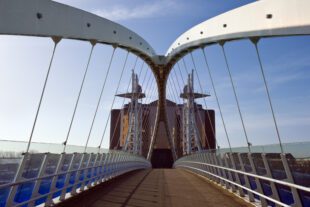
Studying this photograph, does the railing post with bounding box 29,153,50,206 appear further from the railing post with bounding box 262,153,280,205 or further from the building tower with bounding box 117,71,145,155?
the building tower with bounding box 117,71,145,155

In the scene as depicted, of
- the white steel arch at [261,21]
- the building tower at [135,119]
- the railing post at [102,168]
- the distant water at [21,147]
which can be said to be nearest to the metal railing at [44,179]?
the distant water at [21,147]

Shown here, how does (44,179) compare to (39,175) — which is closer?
(39,175)

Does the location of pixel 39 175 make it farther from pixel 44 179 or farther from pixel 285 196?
pixel 285 196

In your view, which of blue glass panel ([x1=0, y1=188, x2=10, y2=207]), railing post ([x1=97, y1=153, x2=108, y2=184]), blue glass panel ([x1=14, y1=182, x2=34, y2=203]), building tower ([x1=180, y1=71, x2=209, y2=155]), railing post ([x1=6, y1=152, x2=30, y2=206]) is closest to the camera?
blue glass panel ([x1=0, y1=188, x2=10, y2=207])

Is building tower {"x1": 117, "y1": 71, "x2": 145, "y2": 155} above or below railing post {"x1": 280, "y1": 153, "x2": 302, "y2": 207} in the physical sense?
above

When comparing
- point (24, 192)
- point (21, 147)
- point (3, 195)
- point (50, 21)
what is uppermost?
point (50, 21)

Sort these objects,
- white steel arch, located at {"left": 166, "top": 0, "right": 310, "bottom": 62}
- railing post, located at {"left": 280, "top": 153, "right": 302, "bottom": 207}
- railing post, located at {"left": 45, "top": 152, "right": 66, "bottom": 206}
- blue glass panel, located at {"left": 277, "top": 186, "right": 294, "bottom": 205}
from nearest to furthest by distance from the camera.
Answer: railing post, located at {"left": 280, "top": 153, "right": 302, "bottom": 207}, blue glass panel, located at {"left": 277, "top": 186, "right": 294, "bottom": 205}, railing post, located at {"left": 45, "top": 152, "right": 66, "bottom": 206}, white steel arch, located at {"left": 166, "top": 0, "right": 310, "bottom": 62}

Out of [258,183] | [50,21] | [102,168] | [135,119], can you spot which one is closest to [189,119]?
[135,119]

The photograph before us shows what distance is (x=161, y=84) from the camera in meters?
49.6

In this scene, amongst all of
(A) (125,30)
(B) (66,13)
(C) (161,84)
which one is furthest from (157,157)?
(B) (66,13)

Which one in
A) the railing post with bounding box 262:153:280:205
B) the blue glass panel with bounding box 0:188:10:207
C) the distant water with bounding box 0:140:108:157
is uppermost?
the distant water with bounding box 0:140:108:157

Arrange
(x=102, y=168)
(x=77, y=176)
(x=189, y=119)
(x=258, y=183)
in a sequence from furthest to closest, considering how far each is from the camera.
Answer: (x=189, y=119) < (x=102, y=168) < (x=77, y=176) < (x=258, y=183)

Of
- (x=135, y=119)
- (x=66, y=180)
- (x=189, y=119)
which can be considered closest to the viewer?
(x=66, y=180)

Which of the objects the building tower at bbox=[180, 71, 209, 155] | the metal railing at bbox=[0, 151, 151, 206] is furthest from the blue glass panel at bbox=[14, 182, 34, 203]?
the building tower at bbox=[180, 71, 209, 155]
